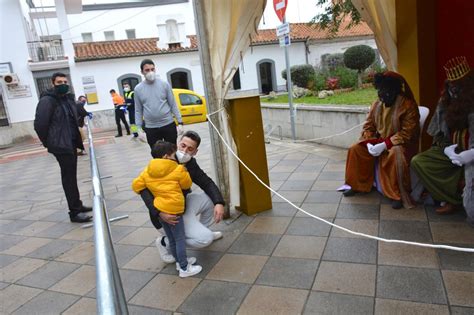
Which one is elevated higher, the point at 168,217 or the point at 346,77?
the point at 346,77

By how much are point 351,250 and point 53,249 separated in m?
2.96

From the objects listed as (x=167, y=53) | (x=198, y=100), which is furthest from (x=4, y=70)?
(x=198, y=100)

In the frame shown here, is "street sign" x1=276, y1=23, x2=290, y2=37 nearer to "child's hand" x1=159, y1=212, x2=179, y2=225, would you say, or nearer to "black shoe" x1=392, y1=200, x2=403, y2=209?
"black shoe" x1=392, y1=200, x2=403, y2=209

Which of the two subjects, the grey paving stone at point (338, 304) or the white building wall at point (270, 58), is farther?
the white building wall at point (270, 58)

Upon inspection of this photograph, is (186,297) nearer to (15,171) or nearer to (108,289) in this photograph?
(108,289)

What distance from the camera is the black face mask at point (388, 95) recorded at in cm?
380

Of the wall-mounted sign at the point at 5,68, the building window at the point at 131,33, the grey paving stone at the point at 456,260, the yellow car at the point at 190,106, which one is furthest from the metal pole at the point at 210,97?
the building window at the point at 131,33

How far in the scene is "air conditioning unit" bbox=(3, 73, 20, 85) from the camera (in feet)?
56.5

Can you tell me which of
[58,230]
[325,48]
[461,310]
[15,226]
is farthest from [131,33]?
[461,310]

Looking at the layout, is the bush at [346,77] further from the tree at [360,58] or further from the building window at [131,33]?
the building window at [131,33]

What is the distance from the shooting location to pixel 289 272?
2.73 metres

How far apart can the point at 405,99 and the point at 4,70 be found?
18.9 meters

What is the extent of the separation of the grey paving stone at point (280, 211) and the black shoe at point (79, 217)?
7.12 feet

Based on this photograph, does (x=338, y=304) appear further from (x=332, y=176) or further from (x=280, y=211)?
(x=332, y=176)
